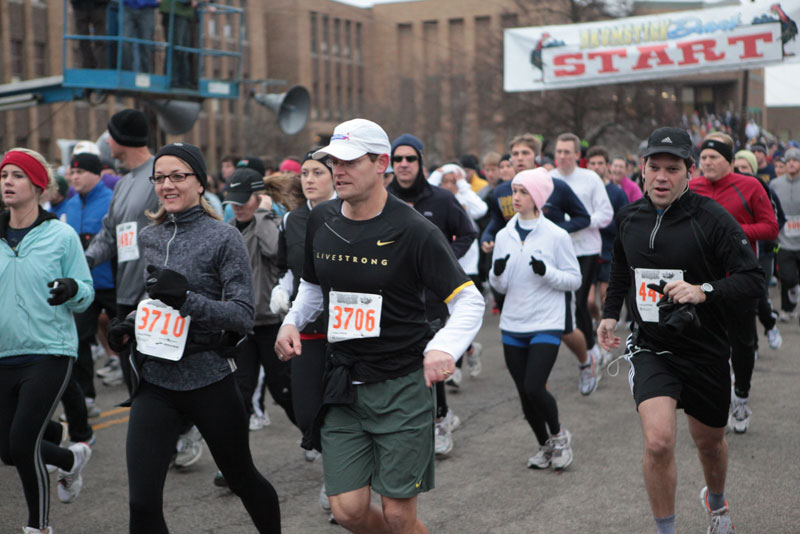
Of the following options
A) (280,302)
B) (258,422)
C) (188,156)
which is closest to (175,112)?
(258,422)

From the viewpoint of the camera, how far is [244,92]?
56031 millimetres

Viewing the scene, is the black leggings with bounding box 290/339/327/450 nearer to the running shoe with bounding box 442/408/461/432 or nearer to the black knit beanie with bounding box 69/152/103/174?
the running shoe with bounding box 442/408/461/432

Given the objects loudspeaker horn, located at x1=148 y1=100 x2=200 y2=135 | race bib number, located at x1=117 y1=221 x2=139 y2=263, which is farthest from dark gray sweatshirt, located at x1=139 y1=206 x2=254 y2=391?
loudspeaker horn, located at x1=148 y1=100 x2=200 y2=135

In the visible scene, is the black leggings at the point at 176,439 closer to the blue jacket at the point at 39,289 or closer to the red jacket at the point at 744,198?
the blue jacket at the point at 39,289

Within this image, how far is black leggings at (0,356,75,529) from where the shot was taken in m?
4.91

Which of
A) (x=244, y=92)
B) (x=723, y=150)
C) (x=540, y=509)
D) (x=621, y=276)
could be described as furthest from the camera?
(x=244, y=92)

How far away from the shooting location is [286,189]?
6250 mm

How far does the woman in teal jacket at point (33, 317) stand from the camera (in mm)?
4953

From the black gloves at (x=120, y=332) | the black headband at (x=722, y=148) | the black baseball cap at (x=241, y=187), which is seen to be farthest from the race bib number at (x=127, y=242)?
the black headband at (x=722, y=148)

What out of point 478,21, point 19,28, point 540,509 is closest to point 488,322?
point 540,509

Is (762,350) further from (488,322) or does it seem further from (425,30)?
(425,30)

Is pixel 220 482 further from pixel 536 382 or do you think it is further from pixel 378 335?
pixel 378 335

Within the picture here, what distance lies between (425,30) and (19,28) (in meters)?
42.4

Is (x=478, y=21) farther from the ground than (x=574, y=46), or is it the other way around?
(x=478, y=21)
